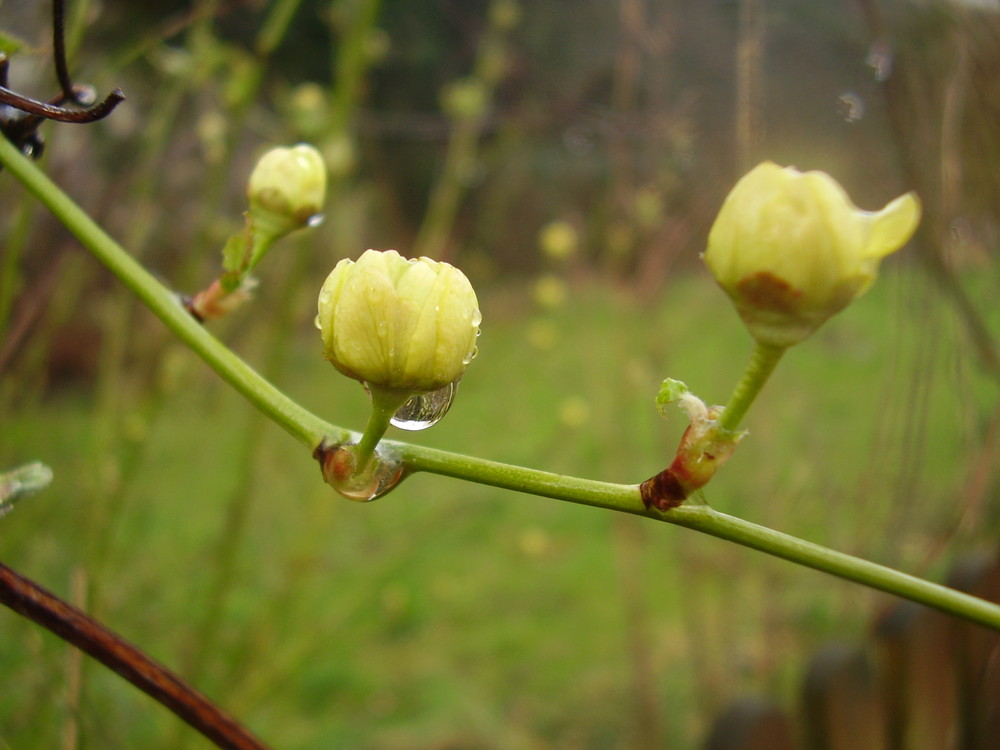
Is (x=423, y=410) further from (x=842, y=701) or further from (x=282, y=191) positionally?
(x=842, y=701)

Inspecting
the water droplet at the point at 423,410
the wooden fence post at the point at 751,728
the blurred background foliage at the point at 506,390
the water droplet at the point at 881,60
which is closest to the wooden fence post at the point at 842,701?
the wooden fence post at the point at 751,728

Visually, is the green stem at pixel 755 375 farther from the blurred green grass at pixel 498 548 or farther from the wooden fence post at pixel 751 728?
the wooden fence post at pixel 751 728

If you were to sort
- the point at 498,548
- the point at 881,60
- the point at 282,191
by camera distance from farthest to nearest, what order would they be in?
1. the point at 498,548
2. the point at 881,60
3. the point at 282,191

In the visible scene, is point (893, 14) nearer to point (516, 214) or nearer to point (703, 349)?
point (703, 349)

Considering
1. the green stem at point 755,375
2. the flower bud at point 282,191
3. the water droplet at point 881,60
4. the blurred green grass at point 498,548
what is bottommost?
the blurred green grass at point 498,548

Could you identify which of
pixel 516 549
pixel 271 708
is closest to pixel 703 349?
pixel 516 549

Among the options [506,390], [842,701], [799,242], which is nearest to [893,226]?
[799,242]

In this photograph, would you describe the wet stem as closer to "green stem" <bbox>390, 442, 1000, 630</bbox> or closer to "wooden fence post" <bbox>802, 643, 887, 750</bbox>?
"green stem" <bbox>390, 442, 1000, 630</bbox>
